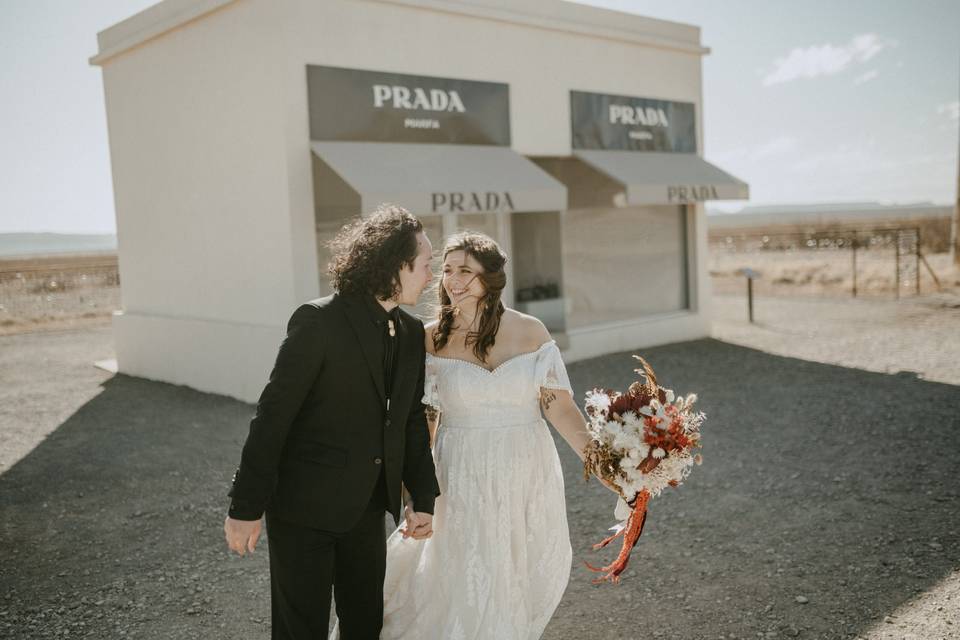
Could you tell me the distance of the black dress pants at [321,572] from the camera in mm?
2662

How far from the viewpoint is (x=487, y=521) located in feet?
10.8

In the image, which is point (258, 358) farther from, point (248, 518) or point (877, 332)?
point (877, 332)

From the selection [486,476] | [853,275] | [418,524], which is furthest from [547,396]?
[853,275]

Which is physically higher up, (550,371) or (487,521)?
(550,371)

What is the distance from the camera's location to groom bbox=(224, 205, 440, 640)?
2.55 m

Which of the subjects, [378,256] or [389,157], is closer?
[378,256]

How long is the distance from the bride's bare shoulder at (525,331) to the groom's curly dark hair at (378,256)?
0.75 m

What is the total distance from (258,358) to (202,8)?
3.94 m

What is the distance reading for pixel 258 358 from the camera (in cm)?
891

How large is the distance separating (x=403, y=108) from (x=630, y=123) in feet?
13.4

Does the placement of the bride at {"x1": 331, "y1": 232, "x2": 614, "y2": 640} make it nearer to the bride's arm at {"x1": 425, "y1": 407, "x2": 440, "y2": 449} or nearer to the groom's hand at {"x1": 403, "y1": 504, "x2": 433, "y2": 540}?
the bride's arm at {"x1": 425, "y1": 407, "x2": 440, "y2": 449}

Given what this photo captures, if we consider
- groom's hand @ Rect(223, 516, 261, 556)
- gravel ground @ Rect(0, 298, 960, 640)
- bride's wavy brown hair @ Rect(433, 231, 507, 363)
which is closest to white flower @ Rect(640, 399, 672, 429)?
bride's wavy brown hair @ Rect(433, 231, 507, 363)

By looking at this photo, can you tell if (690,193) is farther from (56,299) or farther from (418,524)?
(56,299)

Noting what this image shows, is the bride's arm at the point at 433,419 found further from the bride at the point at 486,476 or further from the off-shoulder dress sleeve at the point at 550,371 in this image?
the off-shoulder dress sleeve at the point at 550,371
